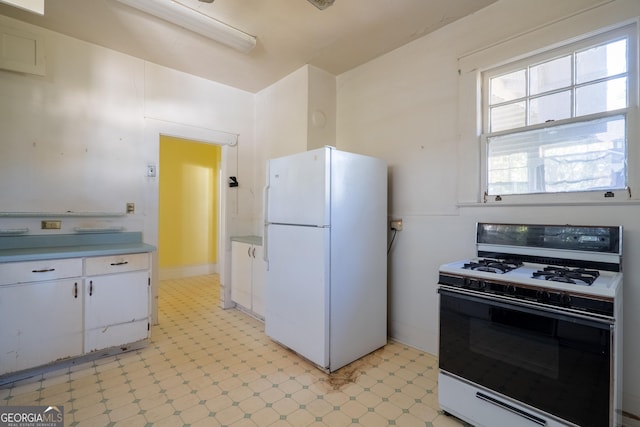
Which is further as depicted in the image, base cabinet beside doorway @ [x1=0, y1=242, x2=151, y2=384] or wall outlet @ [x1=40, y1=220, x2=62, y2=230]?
wall outlet @ [x1=40, y1=220, x2=62, y2=230]

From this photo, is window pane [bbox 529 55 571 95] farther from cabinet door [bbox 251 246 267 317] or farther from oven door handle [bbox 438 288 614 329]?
cabinet door [bbox 251 246 267 317]

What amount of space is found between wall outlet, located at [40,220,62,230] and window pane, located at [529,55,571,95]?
401 cm

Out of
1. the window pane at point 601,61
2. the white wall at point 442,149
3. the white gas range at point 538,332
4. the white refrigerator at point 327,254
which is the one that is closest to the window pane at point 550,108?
the window pane at point 601,61

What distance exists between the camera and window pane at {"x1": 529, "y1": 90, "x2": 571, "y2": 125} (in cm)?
190

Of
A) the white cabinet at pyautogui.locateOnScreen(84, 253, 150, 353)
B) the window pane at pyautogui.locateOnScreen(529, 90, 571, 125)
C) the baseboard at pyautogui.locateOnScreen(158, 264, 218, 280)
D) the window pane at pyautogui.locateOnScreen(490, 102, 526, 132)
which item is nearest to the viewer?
the window pane at pyautogui.locateOnScreen(529, 90, 571, 125)

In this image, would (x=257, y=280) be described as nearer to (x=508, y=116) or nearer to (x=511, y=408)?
(x=511, y=408)

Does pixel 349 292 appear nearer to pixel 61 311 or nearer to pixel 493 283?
pixel 493 283

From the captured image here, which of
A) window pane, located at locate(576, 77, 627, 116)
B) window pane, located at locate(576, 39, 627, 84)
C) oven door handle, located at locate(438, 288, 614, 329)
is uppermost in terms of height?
window pane, located at locate(576, 39, 627, 84)

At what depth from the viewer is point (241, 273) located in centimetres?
341

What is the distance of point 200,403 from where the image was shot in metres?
1.83

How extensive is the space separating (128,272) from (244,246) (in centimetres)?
119

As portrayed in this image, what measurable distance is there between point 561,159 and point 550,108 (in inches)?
14.7

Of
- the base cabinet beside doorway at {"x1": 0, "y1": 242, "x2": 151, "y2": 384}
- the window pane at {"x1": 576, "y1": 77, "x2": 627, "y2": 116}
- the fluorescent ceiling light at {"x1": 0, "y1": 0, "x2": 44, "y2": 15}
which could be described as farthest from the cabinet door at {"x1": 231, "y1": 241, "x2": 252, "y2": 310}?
the window pane at {"x1": 576, "y1": 77, "x2": 627, "y2": 116}

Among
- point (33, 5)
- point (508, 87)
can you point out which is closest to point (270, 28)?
point (33, 5)
